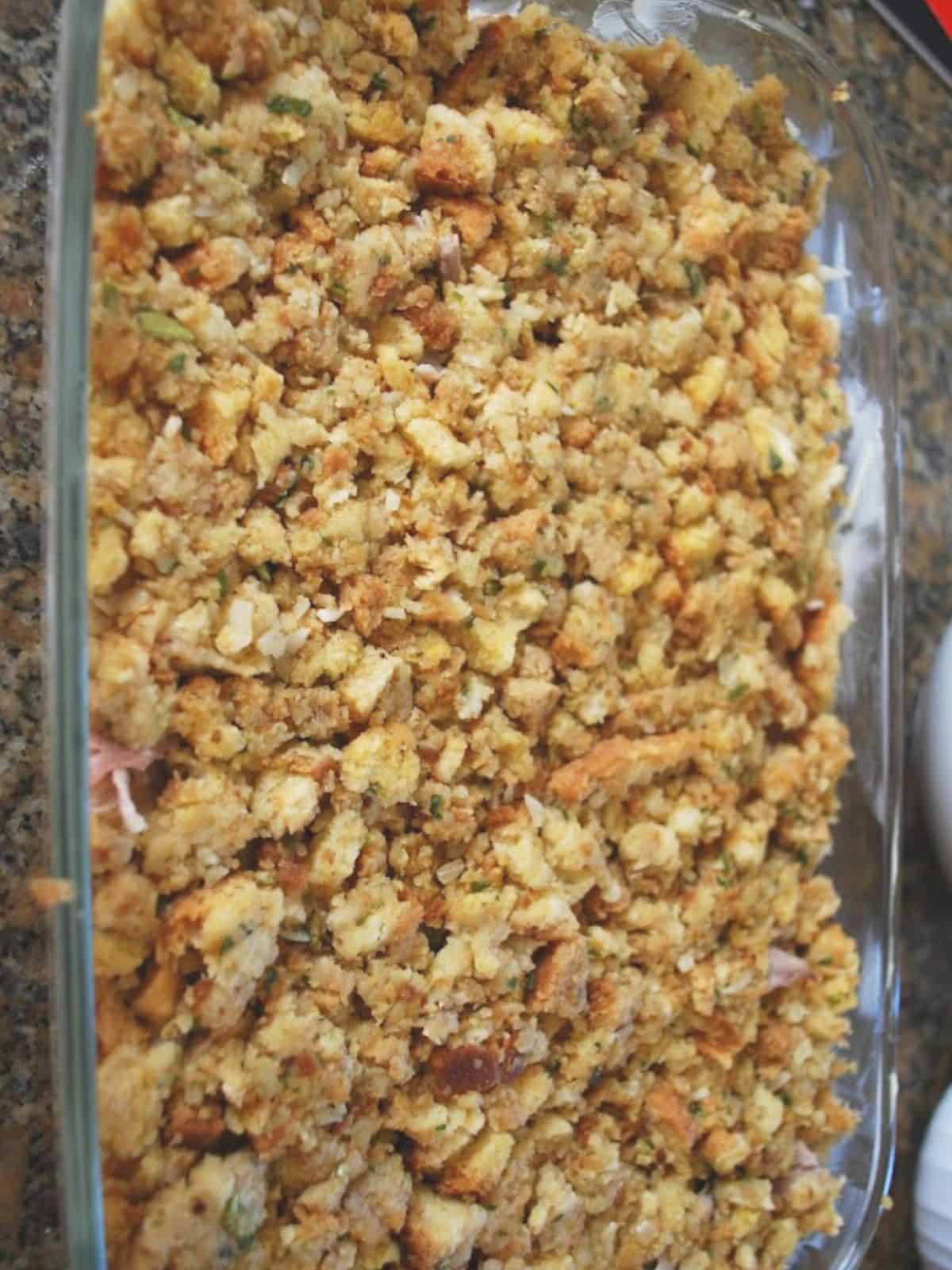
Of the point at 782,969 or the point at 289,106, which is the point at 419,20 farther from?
the point at 782,969

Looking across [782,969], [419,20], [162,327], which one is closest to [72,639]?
[162,327]

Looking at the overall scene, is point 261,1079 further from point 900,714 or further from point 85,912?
point 900,714

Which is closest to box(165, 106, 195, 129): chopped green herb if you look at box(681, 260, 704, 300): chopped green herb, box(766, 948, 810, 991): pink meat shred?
box(681, 260, 704, 300): chopped green herb

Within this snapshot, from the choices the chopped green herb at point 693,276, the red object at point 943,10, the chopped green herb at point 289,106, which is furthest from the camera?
the red object at point 943,10

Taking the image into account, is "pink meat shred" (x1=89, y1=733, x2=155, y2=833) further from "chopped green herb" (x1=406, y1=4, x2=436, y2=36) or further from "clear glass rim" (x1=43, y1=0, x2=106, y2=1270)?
"chopped green herb" (x1=406, y1=4, x2=436, y2=36)

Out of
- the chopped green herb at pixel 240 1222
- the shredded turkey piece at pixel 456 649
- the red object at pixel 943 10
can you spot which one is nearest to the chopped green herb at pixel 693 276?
the shredded turkey piece at pixel 456 649

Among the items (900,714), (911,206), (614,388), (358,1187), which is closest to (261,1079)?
(358,1187)

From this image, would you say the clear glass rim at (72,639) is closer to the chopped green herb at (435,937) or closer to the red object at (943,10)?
the chopped green herb at (435,937)
